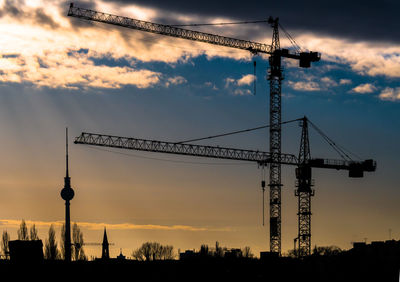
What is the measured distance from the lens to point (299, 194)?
576ft

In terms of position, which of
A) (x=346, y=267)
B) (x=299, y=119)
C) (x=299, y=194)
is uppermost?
(x=299, y=119)

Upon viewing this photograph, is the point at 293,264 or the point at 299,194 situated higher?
the point at 299,194

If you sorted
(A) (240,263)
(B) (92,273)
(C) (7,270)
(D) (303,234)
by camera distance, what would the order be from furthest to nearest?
(D) (303,234)
(A) (240,263)
(B) (92,273)
(C) (7,270)

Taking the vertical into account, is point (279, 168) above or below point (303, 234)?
above

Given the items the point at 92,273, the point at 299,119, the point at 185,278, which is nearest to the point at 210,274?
the point at 185,278

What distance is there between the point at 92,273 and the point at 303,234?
7426cm

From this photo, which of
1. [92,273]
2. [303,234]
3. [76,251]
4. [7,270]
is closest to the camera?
[7,270]

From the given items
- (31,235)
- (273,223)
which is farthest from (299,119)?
(31,235)

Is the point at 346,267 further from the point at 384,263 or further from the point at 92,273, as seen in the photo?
the point at 92,273

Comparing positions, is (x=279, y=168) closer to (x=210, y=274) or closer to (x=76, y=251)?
(x=76, y=251)

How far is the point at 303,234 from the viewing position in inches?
6870

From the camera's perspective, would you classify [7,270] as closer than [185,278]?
Yes

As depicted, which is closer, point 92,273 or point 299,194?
point 92,273

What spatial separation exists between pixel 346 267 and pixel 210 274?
178ft
